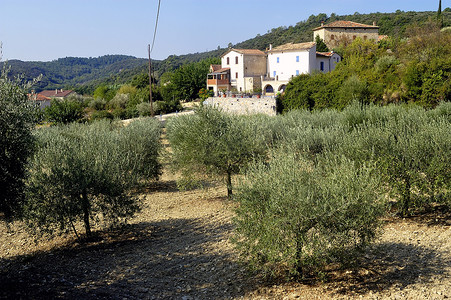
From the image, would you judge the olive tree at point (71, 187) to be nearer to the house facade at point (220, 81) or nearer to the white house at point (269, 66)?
the white house at point (269, 66)

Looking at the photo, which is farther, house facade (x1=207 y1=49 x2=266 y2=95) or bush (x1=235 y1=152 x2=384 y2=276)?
house facade (x1=207 y1=49 x2=266 y2=95)

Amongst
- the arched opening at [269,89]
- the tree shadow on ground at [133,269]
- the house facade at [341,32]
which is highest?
the house facade at [341,32]

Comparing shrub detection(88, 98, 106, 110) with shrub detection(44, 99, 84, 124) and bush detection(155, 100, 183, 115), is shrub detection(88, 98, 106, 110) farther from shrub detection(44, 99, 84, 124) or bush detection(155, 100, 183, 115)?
shrub detection(44, 99, 84, 124)

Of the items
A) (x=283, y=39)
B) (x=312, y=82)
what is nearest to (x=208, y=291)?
(x=312, y=82)

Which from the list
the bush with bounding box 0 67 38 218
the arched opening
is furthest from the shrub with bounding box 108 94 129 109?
the bush with bounding box 0 67 38 218

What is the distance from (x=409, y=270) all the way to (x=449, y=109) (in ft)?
49.0

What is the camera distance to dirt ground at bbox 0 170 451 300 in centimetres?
716

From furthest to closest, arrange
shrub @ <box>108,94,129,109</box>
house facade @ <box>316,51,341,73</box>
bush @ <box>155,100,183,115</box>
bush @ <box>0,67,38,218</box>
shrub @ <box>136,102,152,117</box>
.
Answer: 1. shrub @ <box>108,94,129,109</box>
2. bush @ <box>155,100,183,115</box>
3. house facade @ <box>316,51,341,73</box>
4. shrub @ <box>136,102,152,117</box>
5. bush @ <box>0,67,38,218</box>

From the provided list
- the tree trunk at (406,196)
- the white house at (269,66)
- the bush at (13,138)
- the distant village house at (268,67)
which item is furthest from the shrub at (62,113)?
the tree trunk at (406,196)

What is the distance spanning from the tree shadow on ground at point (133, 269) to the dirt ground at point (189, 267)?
0.7 inches

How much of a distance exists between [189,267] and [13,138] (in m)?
5.02

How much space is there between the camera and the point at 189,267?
888 centimetres

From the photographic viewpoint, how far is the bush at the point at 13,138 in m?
7.73

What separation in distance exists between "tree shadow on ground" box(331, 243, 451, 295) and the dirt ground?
0.02 meters
